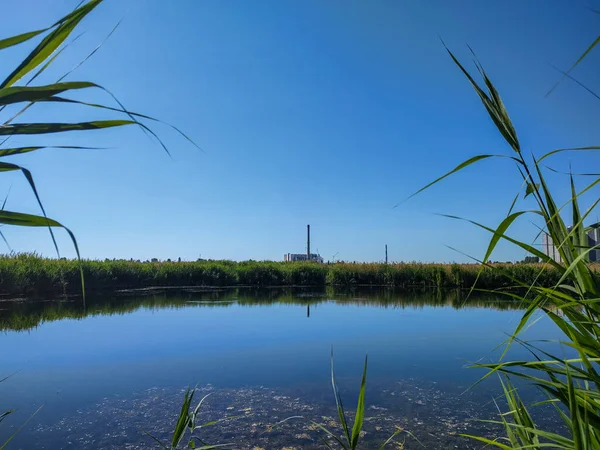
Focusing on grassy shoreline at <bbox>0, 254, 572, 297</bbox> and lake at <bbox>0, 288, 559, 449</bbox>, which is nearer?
lake at <bbox>0, 288, 559, 449</bbox>

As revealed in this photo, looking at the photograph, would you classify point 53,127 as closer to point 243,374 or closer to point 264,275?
point 243,374

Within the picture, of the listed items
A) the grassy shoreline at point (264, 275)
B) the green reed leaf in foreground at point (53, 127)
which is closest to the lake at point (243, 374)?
the green reed leaf in foreground at point (53, 127)

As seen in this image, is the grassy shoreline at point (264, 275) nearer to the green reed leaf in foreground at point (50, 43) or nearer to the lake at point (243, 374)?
the lake at point (243, 374)

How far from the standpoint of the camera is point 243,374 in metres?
4.75

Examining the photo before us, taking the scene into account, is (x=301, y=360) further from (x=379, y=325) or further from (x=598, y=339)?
(x=598, y=339)

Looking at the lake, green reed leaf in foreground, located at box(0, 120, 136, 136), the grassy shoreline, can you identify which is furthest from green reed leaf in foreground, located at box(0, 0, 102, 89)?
the grassy shoreline

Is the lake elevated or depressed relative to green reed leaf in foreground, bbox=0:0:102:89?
depressed

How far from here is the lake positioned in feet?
10.6

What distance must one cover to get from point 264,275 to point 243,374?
1513 cm

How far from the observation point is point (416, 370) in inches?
195

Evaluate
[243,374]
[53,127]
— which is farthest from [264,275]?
[53,127]

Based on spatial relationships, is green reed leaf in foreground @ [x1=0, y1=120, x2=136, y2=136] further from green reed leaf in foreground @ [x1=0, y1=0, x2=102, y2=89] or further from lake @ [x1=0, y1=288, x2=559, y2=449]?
lake @ [x1=0, y1=288, x2=559, y2=449]

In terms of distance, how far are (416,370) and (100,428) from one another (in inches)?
130

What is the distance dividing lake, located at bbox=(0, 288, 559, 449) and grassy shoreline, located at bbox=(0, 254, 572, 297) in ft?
17.9
